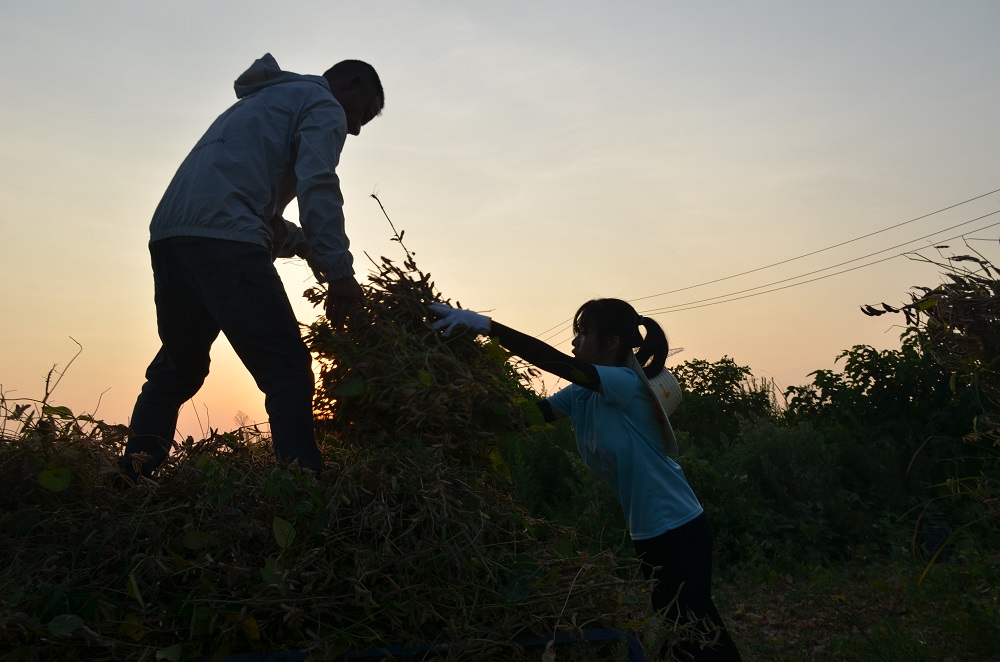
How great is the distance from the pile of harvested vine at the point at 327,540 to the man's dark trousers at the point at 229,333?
0.36 feet

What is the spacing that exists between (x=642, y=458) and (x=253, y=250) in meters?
1.84

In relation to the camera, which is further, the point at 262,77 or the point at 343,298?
the point at 262,77

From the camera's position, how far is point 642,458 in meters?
3.56

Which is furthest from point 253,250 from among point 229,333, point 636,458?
point 636,458

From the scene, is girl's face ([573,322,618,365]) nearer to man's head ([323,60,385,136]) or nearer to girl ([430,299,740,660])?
girl ([430,299,740,660])

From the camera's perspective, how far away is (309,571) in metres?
2.15

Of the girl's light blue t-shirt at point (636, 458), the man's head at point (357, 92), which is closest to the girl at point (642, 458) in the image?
the girl's light blue t-shirt at point (636, 458)

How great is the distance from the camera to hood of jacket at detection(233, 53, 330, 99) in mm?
3383

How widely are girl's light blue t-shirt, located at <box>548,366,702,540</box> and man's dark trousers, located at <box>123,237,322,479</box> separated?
4.41 feet

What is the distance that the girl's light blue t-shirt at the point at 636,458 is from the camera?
11.5 ft

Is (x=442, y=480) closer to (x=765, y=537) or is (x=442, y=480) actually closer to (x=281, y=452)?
(x=281, y=452)

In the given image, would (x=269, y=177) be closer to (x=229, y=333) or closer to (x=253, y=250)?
(x=253, y=250)

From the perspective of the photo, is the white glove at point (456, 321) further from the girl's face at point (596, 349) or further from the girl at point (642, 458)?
the girl's face at point (596, 349)

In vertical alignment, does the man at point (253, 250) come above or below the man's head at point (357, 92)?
below
